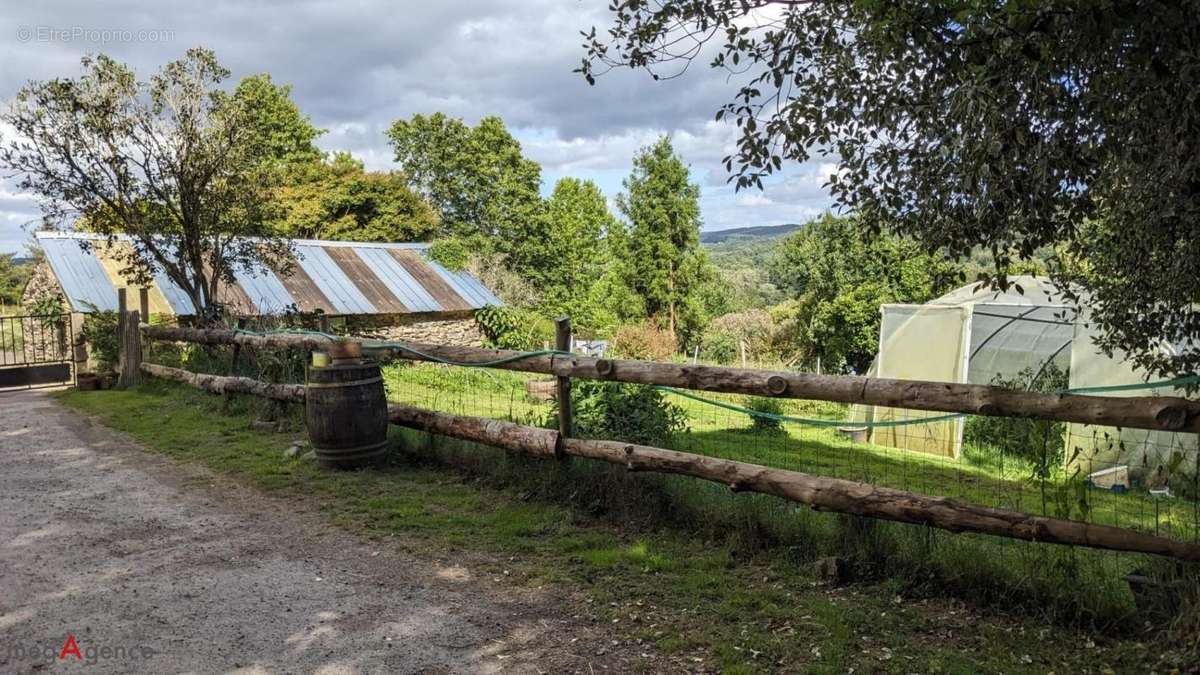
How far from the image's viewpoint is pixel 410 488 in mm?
6133

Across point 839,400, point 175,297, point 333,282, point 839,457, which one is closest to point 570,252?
point 333,282

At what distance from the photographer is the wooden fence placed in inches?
133

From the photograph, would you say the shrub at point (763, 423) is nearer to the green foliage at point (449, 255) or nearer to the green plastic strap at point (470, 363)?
the green plastic strap at point (470, 363)

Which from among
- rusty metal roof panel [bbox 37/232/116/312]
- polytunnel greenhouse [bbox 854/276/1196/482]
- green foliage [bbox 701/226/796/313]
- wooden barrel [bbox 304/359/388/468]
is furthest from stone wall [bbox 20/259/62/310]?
green foliage [bbox 701/226/796/313]

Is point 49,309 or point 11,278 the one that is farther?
point 11,278

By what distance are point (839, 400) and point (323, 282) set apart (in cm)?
1821

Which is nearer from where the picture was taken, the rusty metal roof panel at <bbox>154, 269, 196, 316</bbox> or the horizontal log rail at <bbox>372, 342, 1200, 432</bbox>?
the horizontal log rail at <bbox>372, 342, 1200, 432</bbox>

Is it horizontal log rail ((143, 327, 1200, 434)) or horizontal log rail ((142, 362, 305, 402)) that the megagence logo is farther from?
horizontal log rail ((142, 362, 305, 402))

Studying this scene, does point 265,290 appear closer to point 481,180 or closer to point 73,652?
point 481,180

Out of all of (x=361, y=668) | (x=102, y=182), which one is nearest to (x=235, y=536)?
(x=361, y=668)

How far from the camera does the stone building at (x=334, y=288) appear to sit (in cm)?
1645

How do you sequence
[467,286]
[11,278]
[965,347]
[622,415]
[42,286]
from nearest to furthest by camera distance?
[622,415]
[965,347]
[42,286]
[467,286]
[11,278]

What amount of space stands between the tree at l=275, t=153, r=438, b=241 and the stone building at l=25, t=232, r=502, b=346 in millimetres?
8422

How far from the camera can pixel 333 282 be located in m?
20.4
